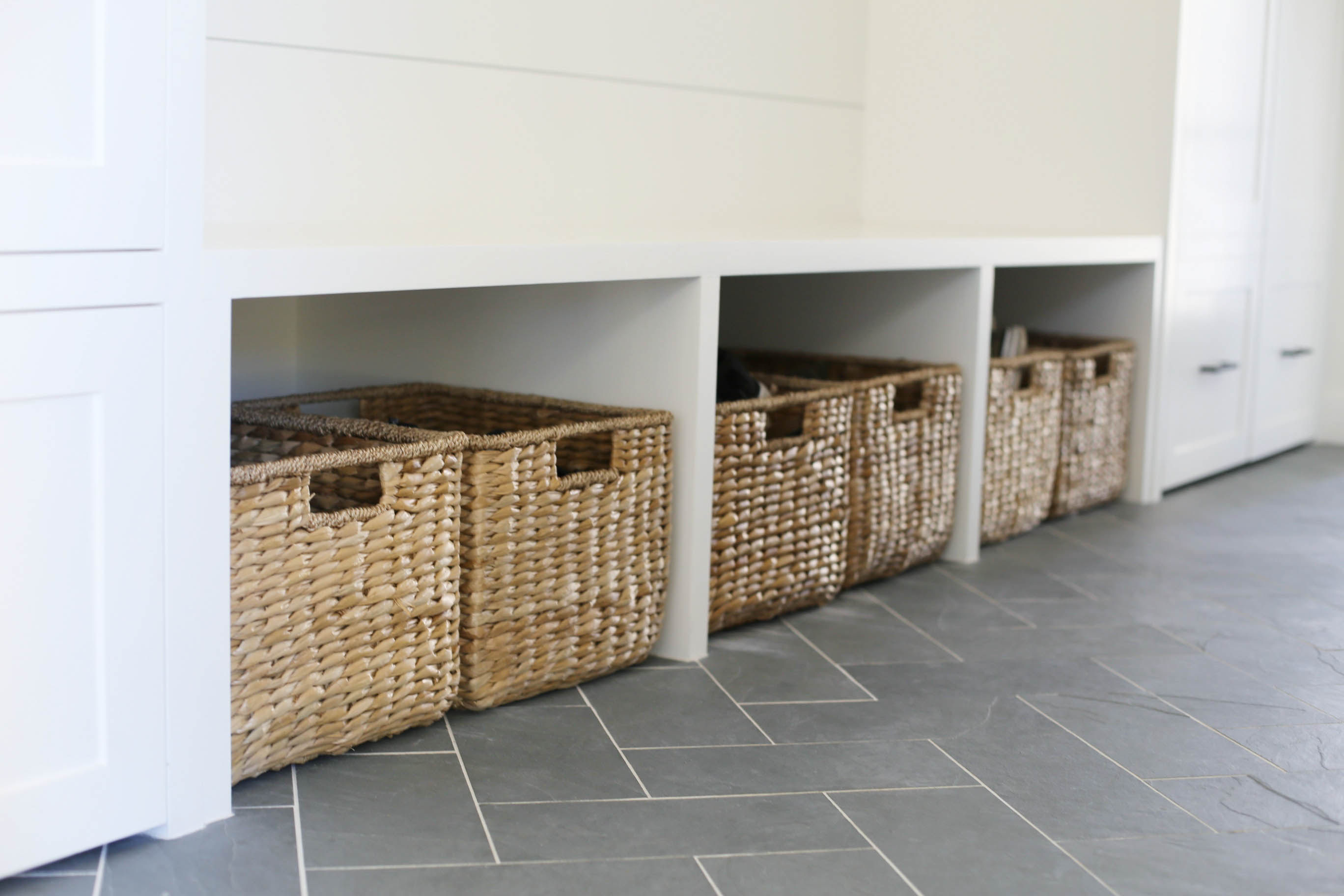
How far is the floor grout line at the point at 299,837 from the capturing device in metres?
1.23

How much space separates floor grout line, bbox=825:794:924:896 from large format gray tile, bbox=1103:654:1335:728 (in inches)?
23.0

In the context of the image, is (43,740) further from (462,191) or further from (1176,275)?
(1176,275)

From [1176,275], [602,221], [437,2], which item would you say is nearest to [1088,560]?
[1176,275]

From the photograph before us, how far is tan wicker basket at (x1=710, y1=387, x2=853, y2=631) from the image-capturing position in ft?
6.54

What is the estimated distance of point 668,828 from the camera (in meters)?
1.38

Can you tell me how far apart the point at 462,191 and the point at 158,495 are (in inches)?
49.9

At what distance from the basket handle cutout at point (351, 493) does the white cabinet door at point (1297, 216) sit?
2.81 meters

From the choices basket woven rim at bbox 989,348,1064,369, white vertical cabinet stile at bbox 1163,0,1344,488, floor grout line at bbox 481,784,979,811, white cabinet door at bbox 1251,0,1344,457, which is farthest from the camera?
white cabinet door at bbox 1251,0,1344,457

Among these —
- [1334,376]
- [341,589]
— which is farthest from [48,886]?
[1334,376]

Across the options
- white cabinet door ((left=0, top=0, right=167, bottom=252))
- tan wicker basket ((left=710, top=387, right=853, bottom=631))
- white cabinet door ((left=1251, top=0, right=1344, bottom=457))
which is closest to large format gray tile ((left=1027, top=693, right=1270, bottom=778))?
tan wicker basket ((left=710, top=387, right=853, bottom=631))

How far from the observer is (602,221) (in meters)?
2.71

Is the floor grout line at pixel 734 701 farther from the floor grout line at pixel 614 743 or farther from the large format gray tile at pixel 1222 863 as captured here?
the large format gray tile at pixel 1222 863

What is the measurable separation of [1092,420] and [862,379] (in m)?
0.71

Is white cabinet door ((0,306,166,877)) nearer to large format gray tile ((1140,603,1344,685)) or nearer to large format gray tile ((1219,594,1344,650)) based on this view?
large format gray tile ((1140,603,1344,685))
